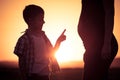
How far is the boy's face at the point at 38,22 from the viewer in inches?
288

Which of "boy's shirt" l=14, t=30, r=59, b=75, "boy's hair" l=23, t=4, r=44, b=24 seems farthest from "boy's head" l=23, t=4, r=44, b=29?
"boy's shirt" l=14, t=30, r=59, b=75

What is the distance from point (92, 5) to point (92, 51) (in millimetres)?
609

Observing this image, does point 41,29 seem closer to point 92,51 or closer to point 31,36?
point 31,36

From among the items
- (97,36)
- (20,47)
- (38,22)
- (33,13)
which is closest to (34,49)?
(20,47)

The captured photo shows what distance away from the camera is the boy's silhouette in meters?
5.95

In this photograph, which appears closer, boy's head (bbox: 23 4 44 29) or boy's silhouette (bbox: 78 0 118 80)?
boy's silhouette (bbox: 78 0 118 80)

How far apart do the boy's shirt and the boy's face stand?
18 centimetres

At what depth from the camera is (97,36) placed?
6.16 metres

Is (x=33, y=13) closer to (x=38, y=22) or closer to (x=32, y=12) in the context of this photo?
(x=32, y=12)

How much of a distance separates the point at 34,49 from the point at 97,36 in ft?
4.33

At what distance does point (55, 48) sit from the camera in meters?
7.39

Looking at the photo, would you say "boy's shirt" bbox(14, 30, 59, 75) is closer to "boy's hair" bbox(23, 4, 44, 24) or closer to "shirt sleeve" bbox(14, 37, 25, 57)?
"shirt sleeve" bbox(14, 37, 25, 57)

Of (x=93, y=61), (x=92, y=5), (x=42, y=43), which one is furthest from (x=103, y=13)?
(x=42, y=43)

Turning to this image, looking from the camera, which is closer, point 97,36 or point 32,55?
point 97,36
